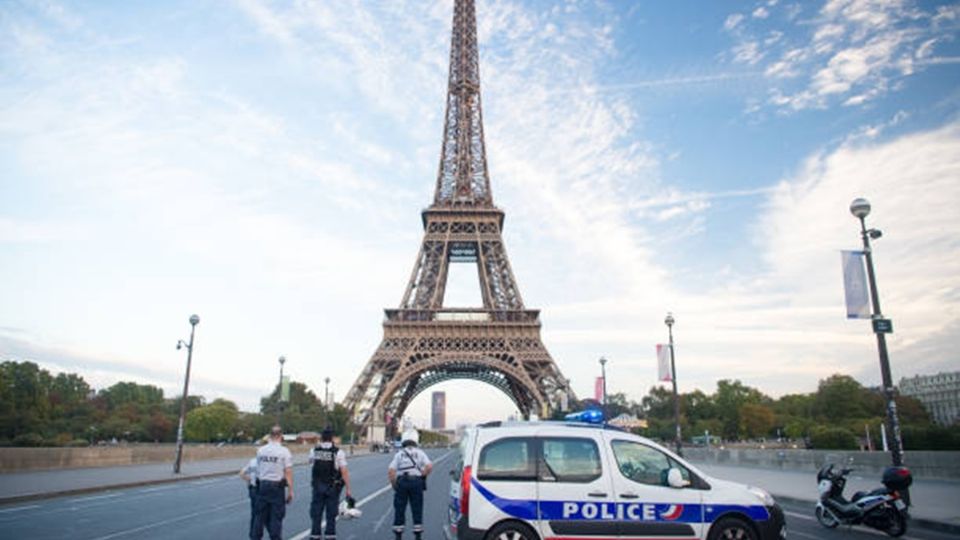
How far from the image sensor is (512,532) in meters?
7.72

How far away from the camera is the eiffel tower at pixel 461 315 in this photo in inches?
2247

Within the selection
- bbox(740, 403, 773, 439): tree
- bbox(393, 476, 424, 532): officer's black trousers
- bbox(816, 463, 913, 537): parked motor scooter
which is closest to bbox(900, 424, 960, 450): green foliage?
bbox(816, 463, 913, 537): parked motor scooter

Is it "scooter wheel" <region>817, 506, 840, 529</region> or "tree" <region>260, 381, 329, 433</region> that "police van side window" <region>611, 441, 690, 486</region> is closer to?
"scooter wheel" <region>817, 506, 840, 529</region>

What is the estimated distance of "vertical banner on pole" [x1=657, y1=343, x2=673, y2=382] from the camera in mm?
29828

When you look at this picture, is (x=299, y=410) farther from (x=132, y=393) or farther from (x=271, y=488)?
(x=271, y=488)

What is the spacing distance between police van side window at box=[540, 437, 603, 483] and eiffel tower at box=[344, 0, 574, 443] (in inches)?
1737

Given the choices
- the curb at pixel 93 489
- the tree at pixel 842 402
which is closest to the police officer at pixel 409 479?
the curb at pixel 93 489

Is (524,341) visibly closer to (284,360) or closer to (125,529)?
(284,360)

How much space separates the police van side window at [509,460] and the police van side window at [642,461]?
3.58 feet

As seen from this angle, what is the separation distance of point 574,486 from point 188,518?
30.1 feet

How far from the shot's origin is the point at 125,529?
11.6 metres

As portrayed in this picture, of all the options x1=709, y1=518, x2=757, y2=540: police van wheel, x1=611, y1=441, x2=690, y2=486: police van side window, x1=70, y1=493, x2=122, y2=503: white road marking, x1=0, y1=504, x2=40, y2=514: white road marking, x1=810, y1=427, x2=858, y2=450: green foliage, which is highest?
x1=611, y1=441, x2=690, y2=486: police van side window

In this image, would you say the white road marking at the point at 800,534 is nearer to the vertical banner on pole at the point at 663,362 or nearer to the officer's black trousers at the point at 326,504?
the officer's black trousers at the point at 326,504

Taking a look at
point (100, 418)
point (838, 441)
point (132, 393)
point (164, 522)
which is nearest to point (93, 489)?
point (164, 522)
